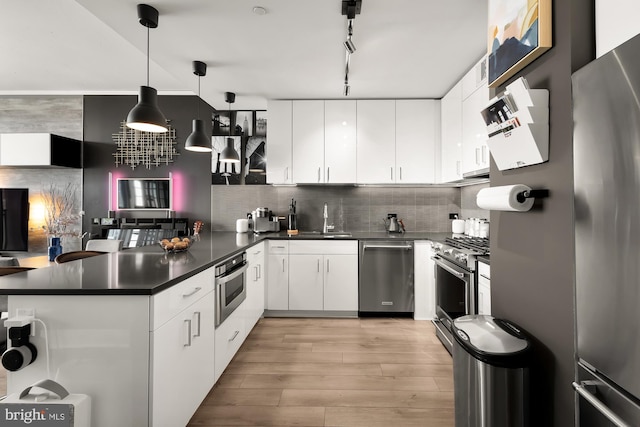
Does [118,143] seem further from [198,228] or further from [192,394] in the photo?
[192,394]

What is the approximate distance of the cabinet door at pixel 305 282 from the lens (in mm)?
3691

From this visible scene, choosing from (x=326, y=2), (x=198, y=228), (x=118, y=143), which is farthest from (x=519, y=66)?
(x=118, y=143)

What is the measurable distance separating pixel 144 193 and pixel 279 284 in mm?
2244

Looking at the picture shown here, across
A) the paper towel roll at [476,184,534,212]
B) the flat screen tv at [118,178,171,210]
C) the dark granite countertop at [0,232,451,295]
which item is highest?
the flat screen tv at [118,178,171,210]

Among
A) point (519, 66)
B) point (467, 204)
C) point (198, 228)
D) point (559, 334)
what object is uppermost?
point (519, 66)

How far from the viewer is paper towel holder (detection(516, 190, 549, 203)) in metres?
1.28

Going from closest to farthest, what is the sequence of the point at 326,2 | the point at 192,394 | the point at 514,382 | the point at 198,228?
the point at 514,382
the point at 192,394
the point at 326,2
the point at 198,228

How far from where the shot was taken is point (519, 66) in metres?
1.45

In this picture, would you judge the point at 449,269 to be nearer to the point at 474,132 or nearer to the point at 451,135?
the point at 474,132

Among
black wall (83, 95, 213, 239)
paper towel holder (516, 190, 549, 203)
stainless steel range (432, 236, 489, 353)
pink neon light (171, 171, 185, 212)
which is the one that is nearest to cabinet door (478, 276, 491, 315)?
stainless steel range (432, 236, 489, 353)

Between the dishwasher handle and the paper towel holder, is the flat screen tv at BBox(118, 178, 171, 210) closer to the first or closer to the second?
the dishwasher handle

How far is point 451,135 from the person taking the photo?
351 centimetres

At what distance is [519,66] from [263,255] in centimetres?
284

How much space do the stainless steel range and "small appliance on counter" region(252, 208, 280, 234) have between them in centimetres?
190
